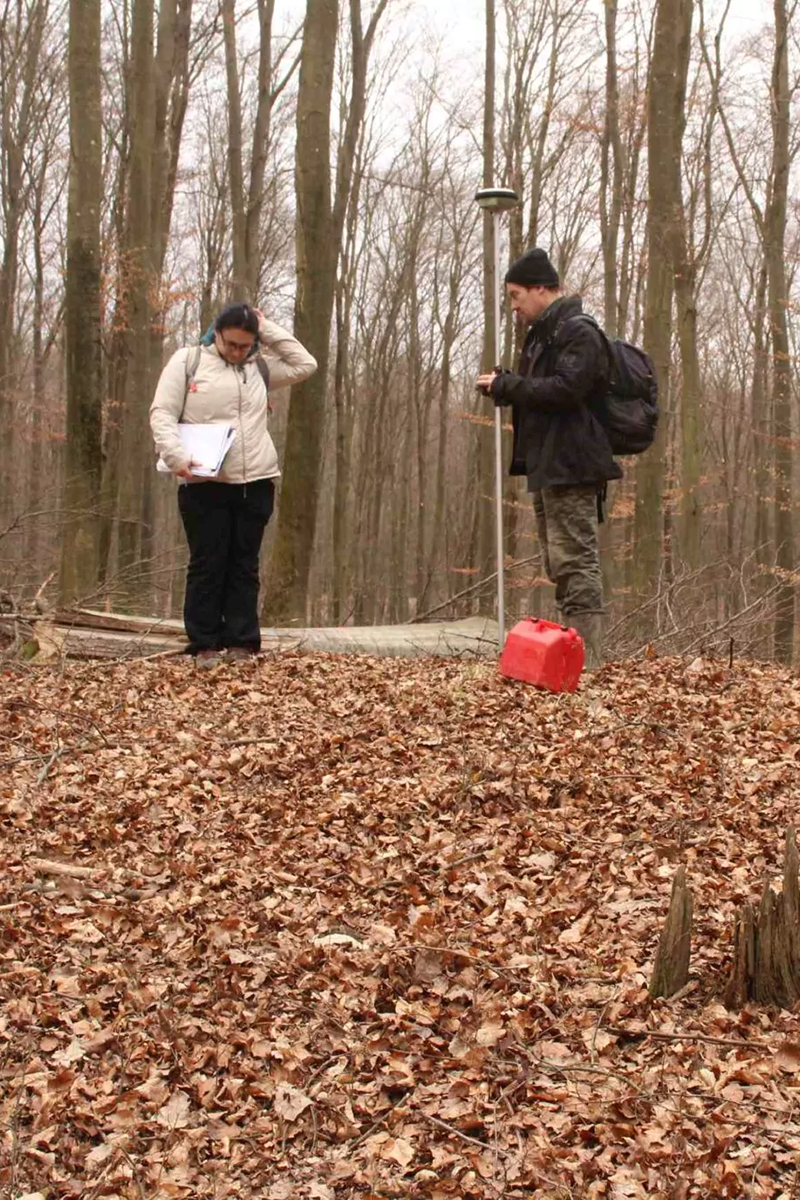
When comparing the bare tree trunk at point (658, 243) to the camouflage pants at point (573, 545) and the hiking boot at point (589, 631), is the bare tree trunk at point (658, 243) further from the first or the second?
the camouflage pants at point (573, 545)

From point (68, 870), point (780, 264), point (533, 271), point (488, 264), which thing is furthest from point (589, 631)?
point (780, 264)

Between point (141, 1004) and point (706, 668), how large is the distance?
13.8ft

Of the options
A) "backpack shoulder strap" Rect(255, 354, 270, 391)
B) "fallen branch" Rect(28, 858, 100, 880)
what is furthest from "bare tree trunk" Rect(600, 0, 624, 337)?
"fallen branch" Rect(28, 858, 100, 880)

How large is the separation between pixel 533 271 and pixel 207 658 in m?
2.94

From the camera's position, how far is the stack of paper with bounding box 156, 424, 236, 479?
671 cm

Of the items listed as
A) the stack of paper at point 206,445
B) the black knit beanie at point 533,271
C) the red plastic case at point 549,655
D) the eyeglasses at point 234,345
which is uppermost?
the black knit beanie at point 533,271

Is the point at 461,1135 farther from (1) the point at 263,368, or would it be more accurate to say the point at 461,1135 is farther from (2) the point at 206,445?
(1) the point at 263,368

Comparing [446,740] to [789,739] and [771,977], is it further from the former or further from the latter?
[771,977]

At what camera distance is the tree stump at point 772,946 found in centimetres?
319

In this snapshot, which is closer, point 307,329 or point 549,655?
point 549,655

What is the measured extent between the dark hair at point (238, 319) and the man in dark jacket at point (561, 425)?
1467mm

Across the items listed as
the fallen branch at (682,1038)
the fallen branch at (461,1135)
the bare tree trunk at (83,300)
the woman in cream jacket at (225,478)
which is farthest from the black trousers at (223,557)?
the fallen branch at (461,1135)

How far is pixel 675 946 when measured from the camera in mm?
3285

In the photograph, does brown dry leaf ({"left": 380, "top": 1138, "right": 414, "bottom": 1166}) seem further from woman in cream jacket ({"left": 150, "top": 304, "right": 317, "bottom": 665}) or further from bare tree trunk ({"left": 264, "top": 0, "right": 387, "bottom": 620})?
bare tree trunk ({"left": 264, "top": 0, "right": 387, "bottom": 620})
